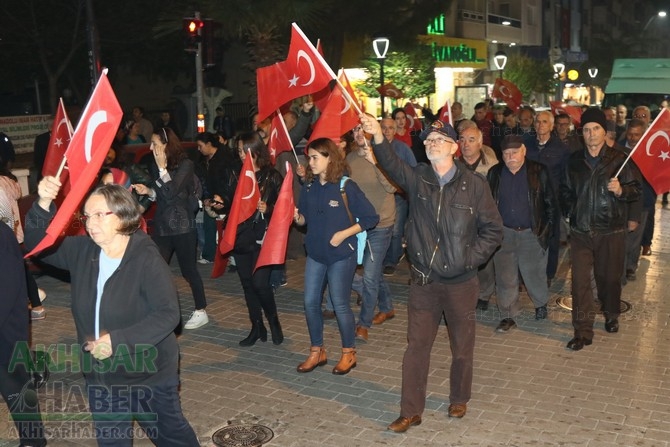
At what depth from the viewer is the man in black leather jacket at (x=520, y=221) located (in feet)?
25.9

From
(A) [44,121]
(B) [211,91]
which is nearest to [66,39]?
(A) [44,121]

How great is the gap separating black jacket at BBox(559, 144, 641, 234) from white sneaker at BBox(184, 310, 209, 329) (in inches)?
145

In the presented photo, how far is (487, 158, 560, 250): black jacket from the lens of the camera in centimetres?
789

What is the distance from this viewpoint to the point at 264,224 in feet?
24.7

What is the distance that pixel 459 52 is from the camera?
3903 cm

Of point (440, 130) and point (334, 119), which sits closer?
point (440, 130)

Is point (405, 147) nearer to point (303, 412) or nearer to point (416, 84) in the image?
point (303, 412)

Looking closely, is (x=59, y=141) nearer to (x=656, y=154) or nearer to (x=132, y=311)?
(x=132, y=311)

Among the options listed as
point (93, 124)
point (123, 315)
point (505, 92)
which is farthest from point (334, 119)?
point (505, 92)

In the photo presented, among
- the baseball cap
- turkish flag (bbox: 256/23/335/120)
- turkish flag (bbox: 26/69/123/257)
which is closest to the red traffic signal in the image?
turkish flag (bbox: 256/23/335/120)

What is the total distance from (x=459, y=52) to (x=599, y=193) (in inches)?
1289

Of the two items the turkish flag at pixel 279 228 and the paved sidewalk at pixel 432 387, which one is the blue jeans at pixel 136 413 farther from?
the turkish flag at pixel 279 228

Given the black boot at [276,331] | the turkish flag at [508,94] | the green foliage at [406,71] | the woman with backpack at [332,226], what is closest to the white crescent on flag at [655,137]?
the woman with backpack at [332,226]

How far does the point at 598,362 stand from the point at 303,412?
104 inches
